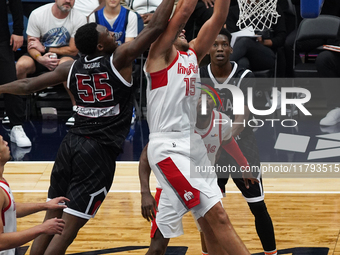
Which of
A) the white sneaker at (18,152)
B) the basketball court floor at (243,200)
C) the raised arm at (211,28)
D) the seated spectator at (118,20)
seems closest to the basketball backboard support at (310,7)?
the raised arm at (211,28)

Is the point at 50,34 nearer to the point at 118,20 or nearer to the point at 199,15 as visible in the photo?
the point at 118,20

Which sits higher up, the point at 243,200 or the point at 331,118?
the point at 243,200

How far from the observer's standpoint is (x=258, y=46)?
7887 mm

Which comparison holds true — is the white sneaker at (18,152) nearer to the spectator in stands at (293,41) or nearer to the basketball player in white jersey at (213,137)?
the basketball player in white jersey at (213,137)

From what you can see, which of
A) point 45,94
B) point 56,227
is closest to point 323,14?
point 45,94

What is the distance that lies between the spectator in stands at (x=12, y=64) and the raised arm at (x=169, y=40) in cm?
400

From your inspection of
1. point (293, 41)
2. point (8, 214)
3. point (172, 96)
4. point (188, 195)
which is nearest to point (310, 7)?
point (172, 96)

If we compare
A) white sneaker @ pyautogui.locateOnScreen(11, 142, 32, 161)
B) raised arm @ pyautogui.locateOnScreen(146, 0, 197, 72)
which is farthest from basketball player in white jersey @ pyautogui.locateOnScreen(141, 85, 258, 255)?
white sneaker @ pyautogui.locateOnScreen(11, 142, 32, 161)

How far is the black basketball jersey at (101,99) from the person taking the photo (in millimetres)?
3623

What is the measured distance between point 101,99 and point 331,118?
511 centimetres

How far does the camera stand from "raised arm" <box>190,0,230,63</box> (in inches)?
141

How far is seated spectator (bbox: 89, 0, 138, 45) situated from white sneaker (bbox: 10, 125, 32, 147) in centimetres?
193

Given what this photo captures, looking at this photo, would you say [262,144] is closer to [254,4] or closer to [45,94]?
[254,4]

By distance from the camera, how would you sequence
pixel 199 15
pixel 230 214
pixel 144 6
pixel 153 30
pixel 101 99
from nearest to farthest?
pixel 153 30 → pixel 101 99 → pixel 230 214 → pixel 199 15 → pixel 144 6
